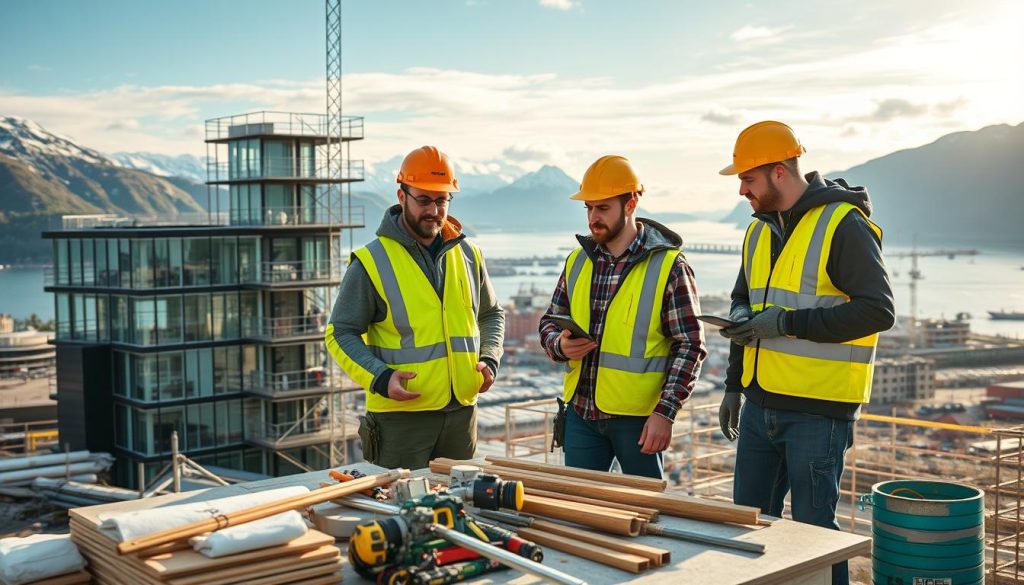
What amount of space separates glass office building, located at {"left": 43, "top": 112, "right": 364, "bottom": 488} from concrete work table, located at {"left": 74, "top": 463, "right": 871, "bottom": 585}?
96.0 feet

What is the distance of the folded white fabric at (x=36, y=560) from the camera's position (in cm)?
272

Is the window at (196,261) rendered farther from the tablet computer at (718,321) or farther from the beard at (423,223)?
the tablet computer at (718,321)

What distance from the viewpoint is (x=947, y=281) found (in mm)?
135000

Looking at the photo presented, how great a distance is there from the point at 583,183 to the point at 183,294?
95.4 feet

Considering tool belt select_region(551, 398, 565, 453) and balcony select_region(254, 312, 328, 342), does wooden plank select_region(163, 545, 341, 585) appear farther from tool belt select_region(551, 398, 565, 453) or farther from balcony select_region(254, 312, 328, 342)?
balcony select_region(254, 312, 328, 342)

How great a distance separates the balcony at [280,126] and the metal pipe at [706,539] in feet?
103

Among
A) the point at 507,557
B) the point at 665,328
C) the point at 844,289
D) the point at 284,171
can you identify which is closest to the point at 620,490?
the point at 507,557

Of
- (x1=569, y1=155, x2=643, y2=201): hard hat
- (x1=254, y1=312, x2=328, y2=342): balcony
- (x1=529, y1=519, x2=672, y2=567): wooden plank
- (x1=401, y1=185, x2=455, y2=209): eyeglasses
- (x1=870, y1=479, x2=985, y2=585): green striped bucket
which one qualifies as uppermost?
(x1=569, y1=155, x2=643, y2=201): hard hat

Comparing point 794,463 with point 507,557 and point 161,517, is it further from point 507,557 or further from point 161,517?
point 161,517

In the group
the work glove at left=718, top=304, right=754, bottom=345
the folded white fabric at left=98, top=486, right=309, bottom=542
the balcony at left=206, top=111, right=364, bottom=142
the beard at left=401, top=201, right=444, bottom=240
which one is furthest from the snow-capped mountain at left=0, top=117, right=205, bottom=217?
the folded white fabric at left=98, top=486, right=309, bottom=542

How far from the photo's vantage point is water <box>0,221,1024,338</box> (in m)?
107

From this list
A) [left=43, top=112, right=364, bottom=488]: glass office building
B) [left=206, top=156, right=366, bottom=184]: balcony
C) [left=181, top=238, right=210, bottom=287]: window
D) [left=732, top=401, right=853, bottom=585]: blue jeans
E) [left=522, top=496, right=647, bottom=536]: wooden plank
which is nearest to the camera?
[left=522, top=496, right=647, bottom=536]: wooden plank

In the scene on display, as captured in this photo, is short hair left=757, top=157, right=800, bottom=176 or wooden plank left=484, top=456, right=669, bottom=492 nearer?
wooden plank left=484, top=456, right=669, bottom=492

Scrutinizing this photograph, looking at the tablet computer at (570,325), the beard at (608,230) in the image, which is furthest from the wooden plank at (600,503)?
the beard at (608,230)
